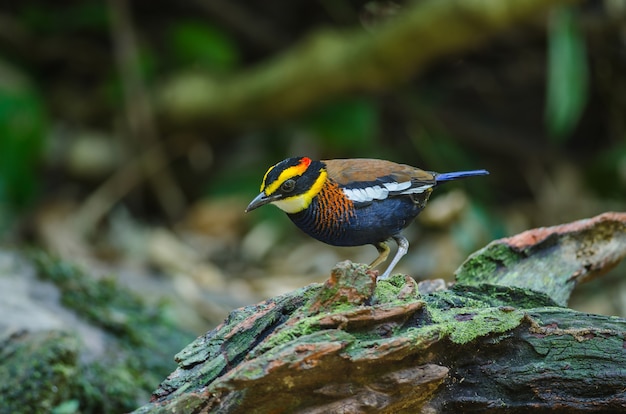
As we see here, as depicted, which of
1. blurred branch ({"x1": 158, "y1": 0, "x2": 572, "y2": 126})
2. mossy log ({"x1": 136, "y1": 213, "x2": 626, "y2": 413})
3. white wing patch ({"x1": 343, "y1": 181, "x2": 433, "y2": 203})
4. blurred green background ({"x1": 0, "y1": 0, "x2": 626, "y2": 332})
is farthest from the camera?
blurred green background ({"x1": 0, "y1": 0, "x2": 626, "y2": 332})

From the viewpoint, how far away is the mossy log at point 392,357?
261 centimetres

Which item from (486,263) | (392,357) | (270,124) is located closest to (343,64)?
(270,124)

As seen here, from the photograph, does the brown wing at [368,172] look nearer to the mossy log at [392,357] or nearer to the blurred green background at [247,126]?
the mossy log at [392,357]

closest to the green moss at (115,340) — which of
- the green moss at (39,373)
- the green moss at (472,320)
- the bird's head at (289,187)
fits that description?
the green moss at (39,373)

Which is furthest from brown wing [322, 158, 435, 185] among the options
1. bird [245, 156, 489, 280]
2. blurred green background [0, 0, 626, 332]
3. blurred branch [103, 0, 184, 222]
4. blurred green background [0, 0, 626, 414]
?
blurred branch [103, 0, 184, 222]

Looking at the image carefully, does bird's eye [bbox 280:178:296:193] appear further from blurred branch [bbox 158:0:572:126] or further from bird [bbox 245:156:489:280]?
blurred branch [bbox 158:0:572:126]

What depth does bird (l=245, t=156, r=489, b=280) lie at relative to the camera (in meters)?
3.62

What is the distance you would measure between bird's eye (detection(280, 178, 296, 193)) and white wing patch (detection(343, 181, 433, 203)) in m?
0.27

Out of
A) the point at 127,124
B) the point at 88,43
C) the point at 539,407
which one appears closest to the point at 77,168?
the point at 127,124

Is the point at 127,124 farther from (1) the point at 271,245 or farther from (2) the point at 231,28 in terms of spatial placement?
(1) the point at 271,245

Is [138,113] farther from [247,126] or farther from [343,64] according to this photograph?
[343,64]

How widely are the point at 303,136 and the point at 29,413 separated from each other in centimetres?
560

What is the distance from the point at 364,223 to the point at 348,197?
0.13 meters

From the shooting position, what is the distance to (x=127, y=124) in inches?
370
